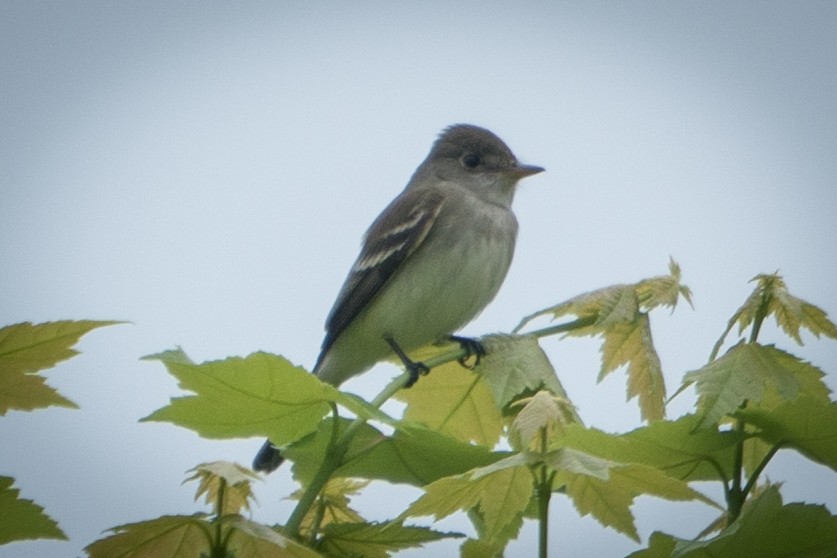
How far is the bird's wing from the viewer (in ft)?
14.3

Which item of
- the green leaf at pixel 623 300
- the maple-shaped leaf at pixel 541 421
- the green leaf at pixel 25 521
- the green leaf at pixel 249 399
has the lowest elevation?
the green leaf at pixel 25 521

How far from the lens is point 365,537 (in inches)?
58.5

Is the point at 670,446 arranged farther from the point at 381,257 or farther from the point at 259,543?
the point at 381,257

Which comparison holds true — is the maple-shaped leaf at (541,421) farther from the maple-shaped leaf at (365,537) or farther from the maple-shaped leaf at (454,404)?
the maple-shaped leaf at (454,404)

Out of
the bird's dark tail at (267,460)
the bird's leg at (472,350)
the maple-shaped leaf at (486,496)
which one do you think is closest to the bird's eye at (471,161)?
the bird's dark tail at (267,460)

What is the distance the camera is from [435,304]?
4164 millimetres

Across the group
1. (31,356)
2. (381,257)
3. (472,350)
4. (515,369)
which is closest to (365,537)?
(515,369)

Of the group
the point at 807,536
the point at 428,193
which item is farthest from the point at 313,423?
the point at 428,193

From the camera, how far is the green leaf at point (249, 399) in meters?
1.39

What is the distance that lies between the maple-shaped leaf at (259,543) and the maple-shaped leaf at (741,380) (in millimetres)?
515

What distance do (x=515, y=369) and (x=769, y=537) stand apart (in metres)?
0.50

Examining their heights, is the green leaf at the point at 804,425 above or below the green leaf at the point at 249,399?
below

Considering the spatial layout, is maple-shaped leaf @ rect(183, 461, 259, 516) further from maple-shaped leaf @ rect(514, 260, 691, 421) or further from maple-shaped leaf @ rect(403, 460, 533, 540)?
maple-shaped leaf @ rect(514, 260, 691, 421)

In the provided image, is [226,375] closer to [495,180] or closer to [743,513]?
[743,513]
